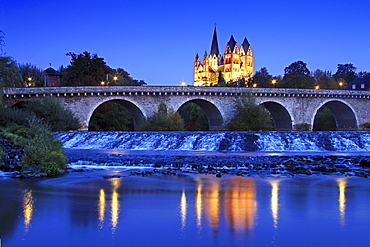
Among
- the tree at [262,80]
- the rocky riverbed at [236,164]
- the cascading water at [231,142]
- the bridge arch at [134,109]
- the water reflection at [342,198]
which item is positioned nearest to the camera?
the water reflection at [342,198]

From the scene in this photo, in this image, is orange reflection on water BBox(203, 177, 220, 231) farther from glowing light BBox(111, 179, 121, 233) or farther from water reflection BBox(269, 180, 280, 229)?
glowing light BBox(111, 179, 121, 233)

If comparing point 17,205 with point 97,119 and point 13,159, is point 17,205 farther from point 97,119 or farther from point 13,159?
point 97,119

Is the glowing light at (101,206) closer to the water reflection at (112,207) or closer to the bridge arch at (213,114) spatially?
the water reflection at (112,207)

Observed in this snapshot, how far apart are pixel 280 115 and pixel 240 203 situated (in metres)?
43.0

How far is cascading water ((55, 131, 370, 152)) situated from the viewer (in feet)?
88.5

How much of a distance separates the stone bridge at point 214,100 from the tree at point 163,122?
129 inches

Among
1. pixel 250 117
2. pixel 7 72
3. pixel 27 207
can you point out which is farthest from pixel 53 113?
pixel 27 207

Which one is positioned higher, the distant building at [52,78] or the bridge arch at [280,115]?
the distant building at [52,78]

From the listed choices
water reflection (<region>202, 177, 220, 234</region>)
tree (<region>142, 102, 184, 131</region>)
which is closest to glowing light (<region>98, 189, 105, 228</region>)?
water reflection (<region>202, 177, 220, 234</region>)

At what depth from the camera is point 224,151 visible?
2597 cm

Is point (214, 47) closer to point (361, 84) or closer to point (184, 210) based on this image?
point (361, 84)

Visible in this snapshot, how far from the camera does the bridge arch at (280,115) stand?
50.6m

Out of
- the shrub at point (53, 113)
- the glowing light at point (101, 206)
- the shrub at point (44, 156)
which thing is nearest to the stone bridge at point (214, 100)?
the shrub at point (53, 113)

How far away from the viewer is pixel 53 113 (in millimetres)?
38562
